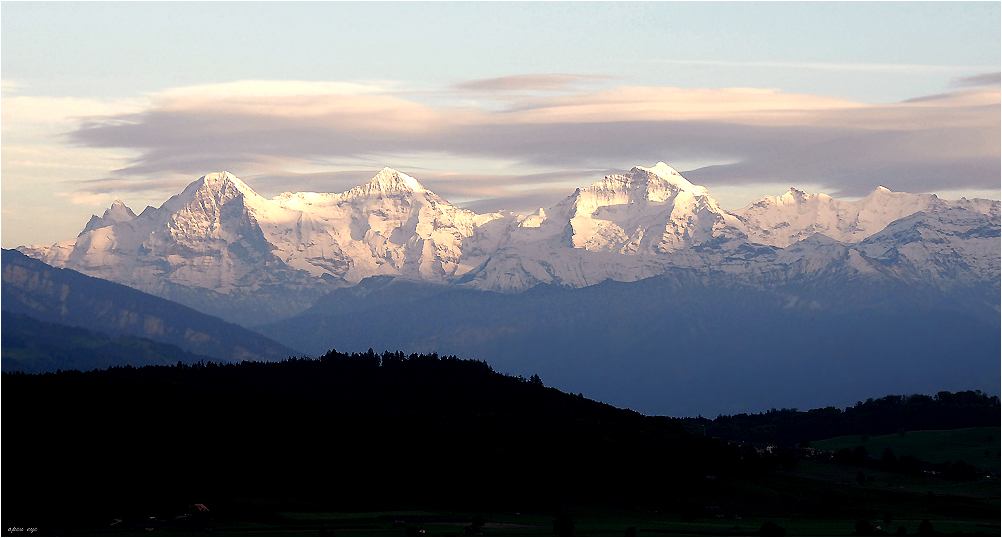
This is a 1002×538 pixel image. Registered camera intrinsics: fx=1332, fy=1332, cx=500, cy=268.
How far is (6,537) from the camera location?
589 feet

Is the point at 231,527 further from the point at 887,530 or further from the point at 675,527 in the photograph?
the point at 887,530

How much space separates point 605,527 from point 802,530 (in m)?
29.2

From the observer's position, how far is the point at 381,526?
194 meters

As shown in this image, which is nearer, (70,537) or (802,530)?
(70,537)

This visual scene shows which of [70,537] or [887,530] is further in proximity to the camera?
[887,530]

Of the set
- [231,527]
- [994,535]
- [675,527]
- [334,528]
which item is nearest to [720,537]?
[675,527]

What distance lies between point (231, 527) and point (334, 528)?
574 inches

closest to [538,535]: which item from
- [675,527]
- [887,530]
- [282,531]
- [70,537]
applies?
[675,527]

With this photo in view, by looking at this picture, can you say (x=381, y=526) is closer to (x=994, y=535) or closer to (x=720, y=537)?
(x=720, y=537)

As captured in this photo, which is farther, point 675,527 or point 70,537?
point 675,527

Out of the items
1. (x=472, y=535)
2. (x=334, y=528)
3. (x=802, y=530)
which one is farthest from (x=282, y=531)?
(x=802, y=530)

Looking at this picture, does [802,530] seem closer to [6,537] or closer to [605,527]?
[605,527]

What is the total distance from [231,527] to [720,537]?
69265 mm

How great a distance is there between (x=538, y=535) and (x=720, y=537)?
25.6 metres
